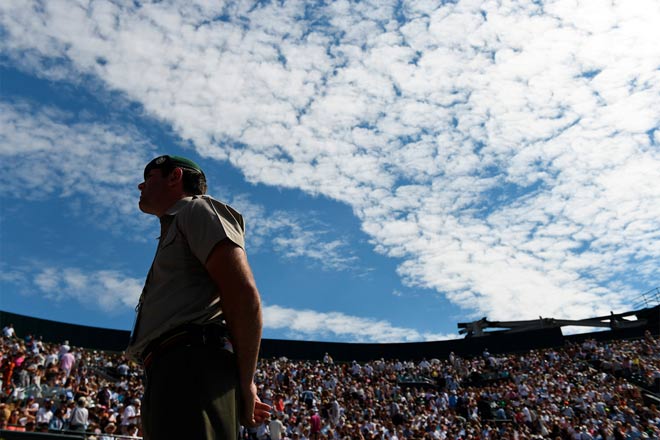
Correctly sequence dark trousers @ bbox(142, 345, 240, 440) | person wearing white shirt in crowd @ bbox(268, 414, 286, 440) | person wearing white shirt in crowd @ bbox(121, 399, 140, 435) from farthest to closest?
person wearing white shirt in crowd @ bbox(268, 414, 286, 440) → person wearing white shirt in crowd @ bbox(121, 399, 140, 435) → dark trousers @ bbox(142, 345, 240, 440)

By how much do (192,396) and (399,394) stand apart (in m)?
22.4

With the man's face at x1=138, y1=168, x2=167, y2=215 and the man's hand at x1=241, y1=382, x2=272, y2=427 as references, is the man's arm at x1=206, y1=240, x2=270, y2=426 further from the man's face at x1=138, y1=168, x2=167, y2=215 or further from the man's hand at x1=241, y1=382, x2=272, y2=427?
the man's face at x1=138, y1=168, x2=167, y2=215

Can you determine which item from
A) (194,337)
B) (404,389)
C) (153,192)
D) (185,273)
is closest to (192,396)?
(194,337)

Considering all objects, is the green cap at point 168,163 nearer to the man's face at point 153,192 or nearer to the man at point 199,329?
the man's face at point 153,192

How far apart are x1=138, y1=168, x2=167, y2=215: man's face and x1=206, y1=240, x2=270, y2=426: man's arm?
636mm

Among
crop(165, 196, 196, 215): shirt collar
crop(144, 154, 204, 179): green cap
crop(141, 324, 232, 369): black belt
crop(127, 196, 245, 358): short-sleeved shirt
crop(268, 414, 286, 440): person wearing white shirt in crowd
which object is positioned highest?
crop(144, 154, 204, 179): green cap

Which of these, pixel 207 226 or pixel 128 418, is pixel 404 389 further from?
pixel 207 226

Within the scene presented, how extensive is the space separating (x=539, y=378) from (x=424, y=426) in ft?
27.0

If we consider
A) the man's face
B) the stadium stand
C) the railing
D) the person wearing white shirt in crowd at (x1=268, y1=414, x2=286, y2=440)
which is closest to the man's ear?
the man's face

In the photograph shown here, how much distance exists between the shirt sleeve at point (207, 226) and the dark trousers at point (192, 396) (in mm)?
389

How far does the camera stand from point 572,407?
2112cm

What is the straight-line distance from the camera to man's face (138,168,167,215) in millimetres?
2527

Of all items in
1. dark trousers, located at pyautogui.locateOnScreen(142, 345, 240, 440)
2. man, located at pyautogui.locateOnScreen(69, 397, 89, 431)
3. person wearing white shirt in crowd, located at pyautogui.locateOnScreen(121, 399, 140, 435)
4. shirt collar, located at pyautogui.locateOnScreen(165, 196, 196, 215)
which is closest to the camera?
dark trousers, located at pyautogui.locateOnScreen(142, 345, 240, 440)

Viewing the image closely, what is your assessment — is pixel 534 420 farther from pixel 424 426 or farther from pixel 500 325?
pixel 500 325
